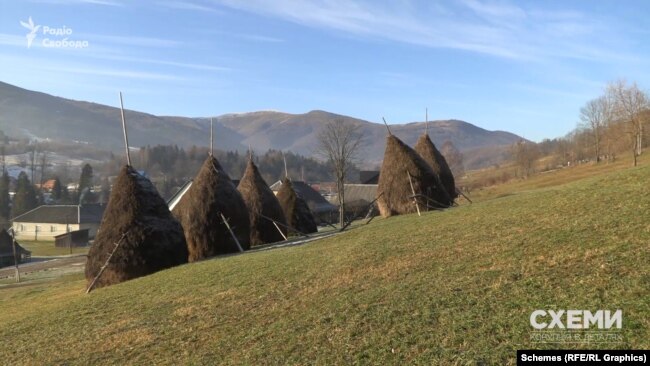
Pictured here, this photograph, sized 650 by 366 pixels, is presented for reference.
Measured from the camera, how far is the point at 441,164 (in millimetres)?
30641

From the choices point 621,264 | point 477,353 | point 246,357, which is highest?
point 621,264

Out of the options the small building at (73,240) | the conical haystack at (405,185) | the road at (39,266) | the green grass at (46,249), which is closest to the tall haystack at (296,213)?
the conical haystack at (405,185)

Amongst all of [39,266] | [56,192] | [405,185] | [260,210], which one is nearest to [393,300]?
[405,185]

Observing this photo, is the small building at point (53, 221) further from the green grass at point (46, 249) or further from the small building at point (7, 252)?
the small building at point (7, 252)

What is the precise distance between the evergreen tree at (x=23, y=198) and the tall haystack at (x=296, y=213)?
84490 mm

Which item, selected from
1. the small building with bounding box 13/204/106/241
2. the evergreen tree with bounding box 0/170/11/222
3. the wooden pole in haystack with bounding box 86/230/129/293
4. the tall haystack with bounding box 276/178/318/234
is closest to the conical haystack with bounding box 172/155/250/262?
the wooden pole in haystack with bounding box 86/230/129/293

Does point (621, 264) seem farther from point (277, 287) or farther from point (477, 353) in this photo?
point (277, 287)

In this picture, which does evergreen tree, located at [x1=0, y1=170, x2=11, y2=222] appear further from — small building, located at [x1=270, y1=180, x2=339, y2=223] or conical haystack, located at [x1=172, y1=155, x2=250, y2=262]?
conical haystack, located at [x1=172, y1=155, x2=250, y2=262]

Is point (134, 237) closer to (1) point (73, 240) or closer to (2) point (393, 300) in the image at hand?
(2) point (393, 300)

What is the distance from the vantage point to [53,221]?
275 feet

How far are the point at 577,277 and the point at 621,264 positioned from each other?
69 centimetres

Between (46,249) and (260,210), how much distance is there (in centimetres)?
5933

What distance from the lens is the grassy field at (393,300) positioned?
5766mm

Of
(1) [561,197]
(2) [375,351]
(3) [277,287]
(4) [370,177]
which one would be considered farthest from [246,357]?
(4) [370,177]
